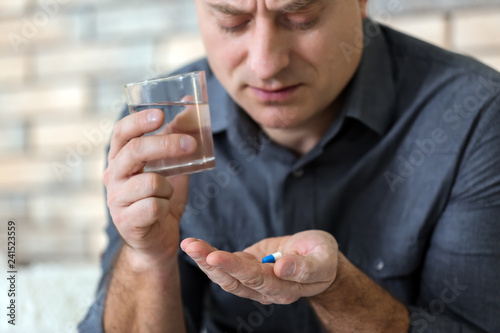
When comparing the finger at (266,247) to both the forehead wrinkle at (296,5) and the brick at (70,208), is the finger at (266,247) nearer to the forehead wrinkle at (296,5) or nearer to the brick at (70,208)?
the forehead wrinkle at (296,5)

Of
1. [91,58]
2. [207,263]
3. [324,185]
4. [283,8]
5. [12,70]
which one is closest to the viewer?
[207,263]

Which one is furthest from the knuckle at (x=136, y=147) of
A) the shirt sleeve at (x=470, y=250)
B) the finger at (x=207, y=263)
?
the shirt sleeve at (x=470, y=250)

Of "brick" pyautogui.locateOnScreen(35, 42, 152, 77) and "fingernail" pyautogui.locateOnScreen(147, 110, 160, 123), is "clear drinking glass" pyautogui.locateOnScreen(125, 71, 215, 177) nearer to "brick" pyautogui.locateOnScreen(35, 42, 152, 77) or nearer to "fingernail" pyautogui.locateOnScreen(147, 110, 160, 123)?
"fingernail" pyautogui.locateOnScreen(147, 110, 160, 123)

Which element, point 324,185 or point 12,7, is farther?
point 12,7

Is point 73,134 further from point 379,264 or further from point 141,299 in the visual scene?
point 379,264

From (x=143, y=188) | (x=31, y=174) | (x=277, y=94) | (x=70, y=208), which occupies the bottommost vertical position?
(x=70, y=208)

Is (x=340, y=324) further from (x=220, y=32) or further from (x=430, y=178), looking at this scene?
(x=220, y=32)

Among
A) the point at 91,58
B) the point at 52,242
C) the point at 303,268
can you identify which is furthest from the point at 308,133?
the point at 52,242
